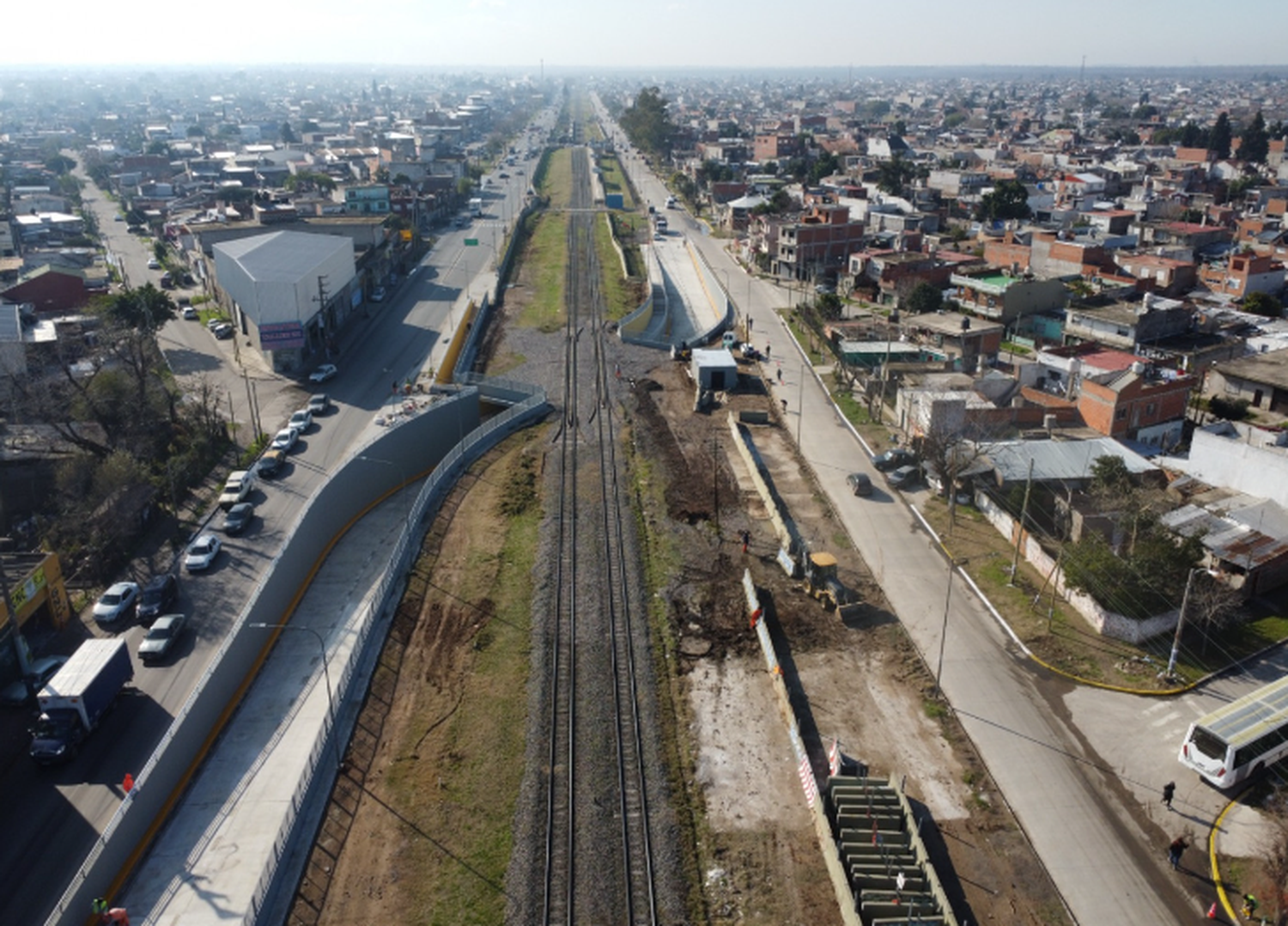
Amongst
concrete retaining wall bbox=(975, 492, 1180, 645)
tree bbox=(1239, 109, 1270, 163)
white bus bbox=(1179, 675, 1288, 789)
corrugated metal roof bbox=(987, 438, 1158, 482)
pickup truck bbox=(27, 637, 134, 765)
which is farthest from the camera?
tree bbox=(1239, 109, 1270, 163)

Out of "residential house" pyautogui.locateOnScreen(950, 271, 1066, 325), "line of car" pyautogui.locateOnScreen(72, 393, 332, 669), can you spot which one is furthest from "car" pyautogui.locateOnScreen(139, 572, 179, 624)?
"residential house" pyautogui.locateOnScreen(950, 271, 1066, 325)

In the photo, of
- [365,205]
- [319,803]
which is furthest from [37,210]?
[319,803]

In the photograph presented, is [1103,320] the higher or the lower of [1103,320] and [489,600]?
the higher

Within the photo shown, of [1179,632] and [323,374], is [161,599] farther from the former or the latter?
[1179,632]

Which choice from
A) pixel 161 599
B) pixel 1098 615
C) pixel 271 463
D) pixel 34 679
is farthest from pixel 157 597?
pixel 1098 615

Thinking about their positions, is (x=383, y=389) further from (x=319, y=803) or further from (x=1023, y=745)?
(x=1023, y=745)

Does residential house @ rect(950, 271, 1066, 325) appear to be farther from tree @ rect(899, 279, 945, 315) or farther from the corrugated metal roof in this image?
the corrugated metal roof
